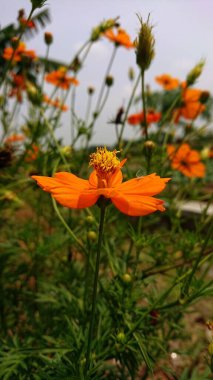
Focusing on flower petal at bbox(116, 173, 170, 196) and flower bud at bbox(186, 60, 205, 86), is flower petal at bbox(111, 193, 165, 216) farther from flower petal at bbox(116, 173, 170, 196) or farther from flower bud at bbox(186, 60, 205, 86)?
flower bud at bbox(186, 60, 205, 86)

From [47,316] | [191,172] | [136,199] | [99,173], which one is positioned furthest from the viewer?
[191,172]

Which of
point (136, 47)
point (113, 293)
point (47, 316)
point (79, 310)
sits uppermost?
point (136, 47)

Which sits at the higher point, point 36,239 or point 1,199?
point 1,199

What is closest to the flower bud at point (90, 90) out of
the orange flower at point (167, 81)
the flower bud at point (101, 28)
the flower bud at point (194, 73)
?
the orange flower at point (167, 81)

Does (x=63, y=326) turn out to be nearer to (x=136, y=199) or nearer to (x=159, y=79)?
(x=136, y=199)

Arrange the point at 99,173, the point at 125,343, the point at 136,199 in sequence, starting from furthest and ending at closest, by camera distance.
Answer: the point at 125,343, the point at 99,173, the point at 136,199

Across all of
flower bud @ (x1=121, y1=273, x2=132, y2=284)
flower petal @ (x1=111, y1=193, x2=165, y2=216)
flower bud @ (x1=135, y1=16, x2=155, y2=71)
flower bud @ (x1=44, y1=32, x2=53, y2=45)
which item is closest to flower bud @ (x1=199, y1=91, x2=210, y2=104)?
flower bud @ (x1=135, y1=16, x2=155, y2=71)

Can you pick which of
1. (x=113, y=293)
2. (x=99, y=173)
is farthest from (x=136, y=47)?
(x=113, y=293)

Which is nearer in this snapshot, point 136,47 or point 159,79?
point 136,47
